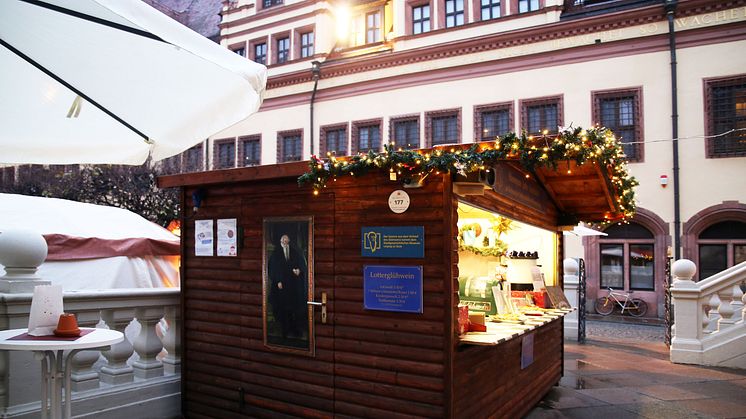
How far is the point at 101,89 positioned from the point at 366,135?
1952 centimetres

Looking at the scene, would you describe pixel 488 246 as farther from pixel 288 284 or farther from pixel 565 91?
pixel 565 91

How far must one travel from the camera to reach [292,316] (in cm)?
571

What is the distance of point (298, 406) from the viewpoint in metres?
5.68

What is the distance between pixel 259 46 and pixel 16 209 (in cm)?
1943

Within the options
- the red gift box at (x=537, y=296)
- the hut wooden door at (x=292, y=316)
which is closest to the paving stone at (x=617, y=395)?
the red gift box at (x=537, y=296)

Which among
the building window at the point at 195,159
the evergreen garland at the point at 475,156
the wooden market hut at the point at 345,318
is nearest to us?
the evergreen garland at the point at 475,156

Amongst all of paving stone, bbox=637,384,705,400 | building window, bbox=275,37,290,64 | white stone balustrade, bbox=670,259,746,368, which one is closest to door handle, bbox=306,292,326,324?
paving stone, bbox=637,384,705,400

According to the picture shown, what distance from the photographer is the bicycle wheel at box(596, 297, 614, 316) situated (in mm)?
18984

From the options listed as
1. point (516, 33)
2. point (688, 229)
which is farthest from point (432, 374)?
point (516, 33)

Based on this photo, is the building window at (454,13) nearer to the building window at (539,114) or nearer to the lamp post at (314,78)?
the building window at (539,114)

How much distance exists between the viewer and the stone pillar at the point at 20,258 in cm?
525

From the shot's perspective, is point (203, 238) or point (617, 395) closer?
point (203, 238)

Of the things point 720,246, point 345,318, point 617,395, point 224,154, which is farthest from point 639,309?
point 224,154

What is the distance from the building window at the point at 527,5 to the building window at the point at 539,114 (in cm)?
334
